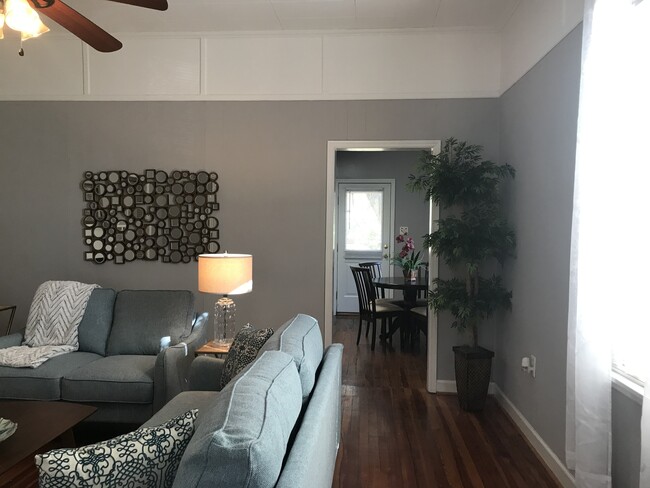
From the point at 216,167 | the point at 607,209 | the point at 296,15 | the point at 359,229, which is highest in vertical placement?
the point at 296,15

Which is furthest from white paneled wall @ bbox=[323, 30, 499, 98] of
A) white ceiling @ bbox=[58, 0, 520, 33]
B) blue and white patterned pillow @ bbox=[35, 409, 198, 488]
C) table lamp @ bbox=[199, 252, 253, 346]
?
blue and white patterned pillow @ bbox=[35, 409, 198, 488]

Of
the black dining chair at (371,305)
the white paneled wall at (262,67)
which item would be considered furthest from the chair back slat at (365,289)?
the white paneled wall at (262,67)

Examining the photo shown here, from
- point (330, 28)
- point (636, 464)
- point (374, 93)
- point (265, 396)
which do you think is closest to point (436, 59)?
point (374, 93)

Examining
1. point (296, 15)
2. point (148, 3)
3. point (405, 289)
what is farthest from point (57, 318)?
point (405, 289)

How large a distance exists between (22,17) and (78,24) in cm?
26

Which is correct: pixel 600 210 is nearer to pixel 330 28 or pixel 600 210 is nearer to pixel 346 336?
pixel 330 28

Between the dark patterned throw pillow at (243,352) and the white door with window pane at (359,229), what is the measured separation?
5.08 metres

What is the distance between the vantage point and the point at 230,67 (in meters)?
4.18

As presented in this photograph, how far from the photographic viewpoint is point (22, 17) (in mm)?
1945

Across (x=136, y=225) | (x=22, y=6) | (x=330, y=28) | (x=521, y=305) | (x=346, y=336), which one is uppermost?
(x=330, y=28)

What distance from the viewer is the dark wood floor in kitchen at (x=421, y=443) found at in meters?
2.65

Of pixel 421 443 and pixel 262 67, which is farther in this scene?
pixel 262 67

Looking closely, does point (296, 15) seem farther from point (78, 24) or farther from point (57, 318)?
point (57, 318)

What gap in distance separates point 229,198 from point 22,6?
2.41 meters
